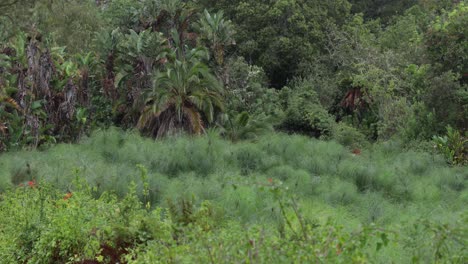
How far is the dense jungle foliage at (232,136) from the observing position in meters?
4.80

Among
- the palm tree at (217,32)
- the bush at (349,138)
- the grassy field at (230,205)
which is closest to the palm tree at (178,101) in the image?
the palm tree at (217,32)

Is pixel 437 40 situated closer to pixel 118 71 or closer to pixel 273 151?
pixel 273 151

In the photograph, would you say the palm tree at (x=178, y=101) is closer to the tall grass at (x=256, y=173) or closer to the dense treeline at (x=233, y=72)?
the dense treeline at (x=233, y=72)

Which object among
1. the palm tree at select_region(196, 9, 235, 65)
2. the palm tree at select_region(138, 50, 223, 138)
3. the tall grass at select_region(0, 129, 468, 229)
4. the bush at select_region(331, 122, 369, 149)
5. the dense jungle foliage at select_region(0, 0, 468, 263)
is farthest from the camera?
the palm tree at select_region(196, 9, 235, 65)

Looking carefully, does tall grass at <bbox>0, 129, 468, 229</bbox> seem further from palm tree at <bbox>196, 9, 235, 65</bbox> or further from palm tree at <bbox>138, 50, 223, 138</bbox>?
palm tree at <bbox>196, 9, 235, 65</bbox>

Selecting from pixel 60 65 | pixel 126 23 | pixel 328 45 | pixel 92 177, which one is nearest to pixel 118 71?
pixel 60 65

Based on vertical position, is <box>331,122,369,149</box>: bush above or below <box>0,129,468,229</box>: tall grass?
below

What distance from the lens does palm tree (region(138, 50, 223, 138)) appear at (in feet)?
58.7

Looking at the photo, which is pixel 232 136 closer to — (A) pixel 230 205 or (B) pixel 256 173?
(B) pixel 256 173

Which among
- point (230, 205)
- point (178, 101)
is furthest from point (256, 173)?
point (178, 101)

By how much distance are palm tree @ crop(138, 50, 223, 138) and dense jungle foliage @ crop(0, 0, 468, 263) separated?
5cm

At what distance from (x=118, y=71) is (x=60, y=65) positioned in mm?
2621

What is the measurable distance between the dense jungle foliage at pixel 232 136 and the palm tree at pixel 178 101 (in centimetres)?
5

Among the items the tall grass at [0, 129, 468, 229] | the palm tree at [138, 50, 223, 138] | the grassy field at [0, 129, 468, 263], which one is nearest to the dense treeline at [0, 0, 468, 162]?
the palm tree at [138, 50, 223, 138]
